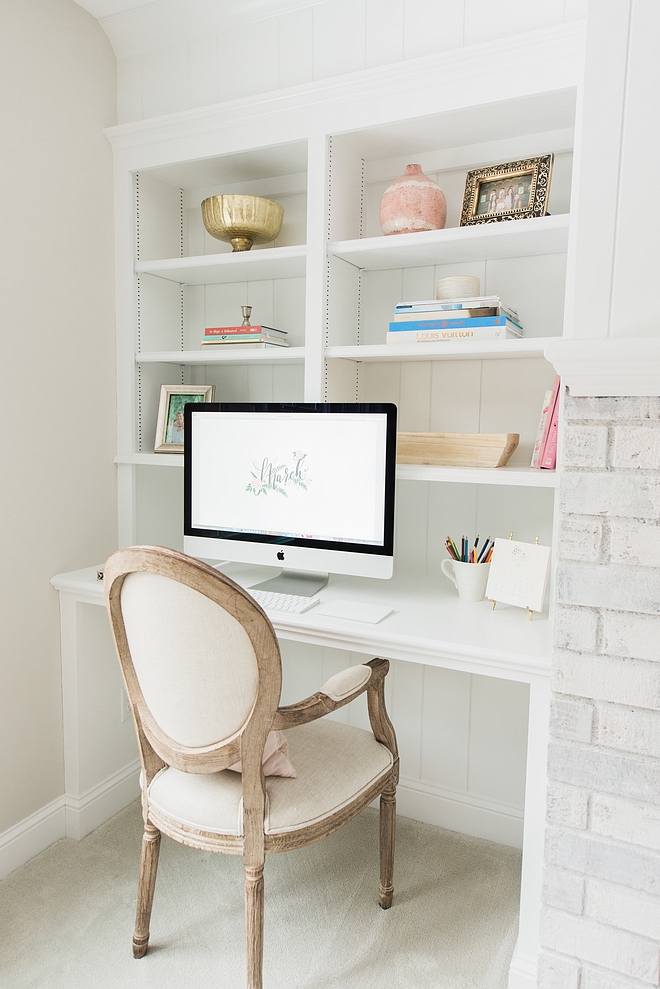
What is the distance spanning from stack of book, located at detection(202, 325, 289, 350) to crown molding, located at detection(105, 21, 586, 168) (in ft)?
1.72

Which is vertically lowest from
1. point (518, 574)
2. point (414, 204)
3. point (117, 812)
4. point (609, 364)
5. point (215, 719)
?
point (117, 812)

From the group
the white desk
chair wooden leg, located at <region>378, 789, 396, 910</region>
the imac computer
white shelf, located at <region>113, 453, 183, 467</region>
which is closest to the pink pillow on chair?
the white desk

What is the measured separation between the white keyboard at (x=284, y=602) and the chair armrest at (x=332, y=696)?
23 cm

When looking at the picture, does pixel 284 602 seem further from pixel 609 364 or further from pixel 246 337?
pixel 609 364

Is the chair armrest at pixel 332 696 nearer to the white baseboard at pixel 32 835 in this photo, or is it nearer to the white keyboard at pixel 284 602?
the white keyboard at pixel 284 602

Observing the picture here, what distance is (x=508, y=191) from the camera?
1.76 m

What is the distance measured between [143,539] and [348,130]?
4.72ft

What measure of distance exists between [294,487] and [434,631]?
0.57 metres

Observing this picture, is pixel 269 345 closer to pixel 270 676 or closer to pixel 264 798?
pixel 270 676

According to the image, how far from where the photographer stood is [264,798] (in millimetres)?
1381

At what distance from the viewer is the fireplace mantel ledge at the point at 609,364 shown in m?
1.03

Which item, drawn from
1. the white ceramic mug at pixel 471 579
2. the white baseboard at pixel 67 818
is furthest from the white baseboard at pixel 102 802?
the white ceramic mug at pixel 471 579

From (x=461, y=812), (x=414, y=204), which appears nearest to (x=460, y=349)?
(x=414, y=204)

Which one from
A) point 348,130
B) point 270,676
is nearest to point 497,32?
point 348,130
